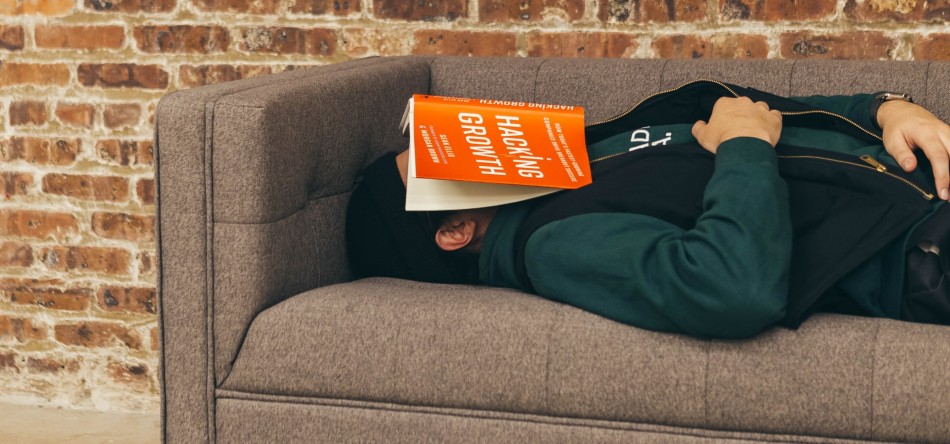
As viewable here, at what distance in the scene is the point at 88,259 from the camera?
7.64 feet

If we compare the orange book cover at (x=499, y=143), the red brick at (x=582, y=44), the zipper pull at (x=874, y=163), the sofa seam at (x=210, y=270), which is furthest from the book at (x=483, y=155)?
the red brick at (x=582, y=44)

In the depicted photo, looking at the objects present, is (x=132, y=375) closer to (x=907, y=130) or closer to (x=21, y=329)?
(x=21, y=329)

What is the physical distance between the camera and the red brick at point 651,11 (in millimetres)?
2055

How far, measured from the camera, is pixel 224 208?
137 cm

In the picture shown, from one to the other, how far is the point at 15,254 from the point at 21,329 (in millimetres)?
174

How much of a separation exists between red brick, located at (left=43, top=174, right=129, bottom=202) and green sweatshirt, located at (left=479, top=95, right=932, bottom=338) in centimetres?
127

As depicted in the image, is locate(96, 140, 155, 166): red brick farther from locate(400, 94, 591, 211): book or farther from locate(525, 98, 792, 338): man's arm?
locate(525, 98, 792, 338): man's arm

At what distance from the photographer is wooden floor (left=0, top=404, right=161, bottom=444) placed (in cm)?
214

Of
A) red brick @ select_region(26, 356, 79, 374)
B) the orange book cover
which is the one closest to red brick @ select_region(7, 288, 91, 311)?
red brick @ select_region(26, 356, 79, 374)

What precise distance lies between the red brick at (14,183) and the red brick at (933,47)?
1884 millimetres

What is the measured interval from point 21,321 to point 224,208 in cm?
125

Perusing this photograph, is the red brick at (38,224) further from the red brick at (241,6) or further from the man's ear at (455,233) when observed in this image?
the man's ear at (455,233)

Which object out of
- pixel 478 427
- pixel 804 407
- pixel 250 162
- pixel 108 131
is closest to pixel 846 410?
pixel 804 407

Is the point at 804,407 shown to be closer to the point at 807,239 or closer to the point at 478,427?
the point at 807,239
